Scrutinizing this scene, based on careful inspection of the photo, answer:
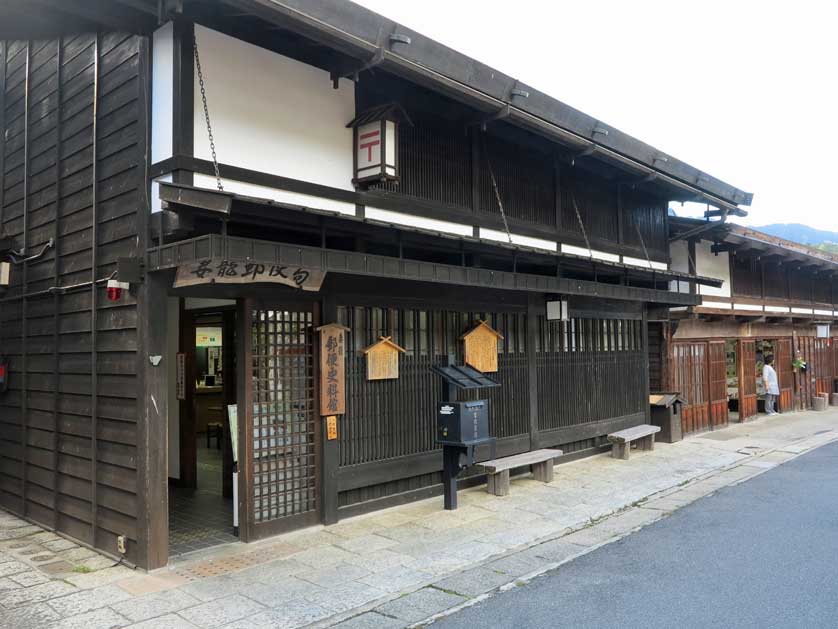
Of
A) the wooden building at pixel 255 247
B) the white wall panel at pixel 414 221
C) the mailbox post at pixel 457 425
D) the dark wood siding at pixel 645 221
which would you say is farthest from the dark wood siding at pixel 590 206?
the mailbox post at pixel 457 425

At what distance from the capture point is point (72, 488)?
771cm

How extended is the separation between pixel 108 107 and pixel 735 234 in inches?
573

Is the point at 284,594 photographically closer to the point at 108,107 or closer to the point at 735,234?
the point at 108,107

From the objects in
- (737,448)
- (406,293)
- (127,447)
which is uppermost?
(406,293)

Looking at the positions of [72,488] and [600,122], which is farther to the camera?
[600,122]

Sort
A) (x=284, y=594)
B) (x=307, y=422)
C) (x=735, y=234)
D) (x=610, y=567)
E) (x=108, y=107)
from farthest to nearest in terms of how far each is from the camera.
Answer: (x=735, y=234), (x=307, y=422), (x=108, y=107), (x=610, y=567), (x=284, y=594)

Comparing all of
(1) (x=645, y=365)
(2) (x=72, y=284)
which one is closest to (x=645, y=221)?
(1) (x=645, y=365)

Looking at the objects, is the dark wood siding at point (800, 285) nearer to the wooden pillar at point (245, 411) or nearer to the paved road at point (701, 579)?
the paved road at point (701, 579)

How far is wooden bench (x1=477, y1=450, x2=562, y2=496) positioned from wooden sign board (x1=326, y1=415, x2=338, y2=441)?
2.67m

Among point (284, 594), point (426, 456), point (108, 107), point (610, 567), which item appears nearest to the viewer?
point (284, 594)

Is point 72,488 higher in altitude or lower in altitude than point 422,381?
lower

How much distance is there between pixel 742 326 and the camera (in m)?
18.7

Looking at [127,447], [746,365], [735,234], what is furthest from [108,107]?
[746,365]

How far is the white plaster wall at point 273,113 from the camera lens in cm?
679
